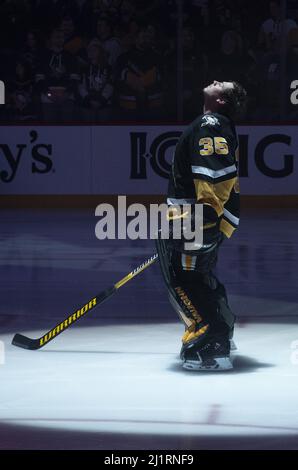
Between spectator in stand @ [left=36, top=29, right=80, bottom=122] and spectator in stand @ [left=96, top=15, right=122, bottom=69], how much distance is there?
46 centimetres

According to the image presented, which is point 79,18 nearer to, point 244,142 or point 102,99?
point 102,99

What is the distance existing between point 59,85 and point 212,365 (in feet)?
35.5

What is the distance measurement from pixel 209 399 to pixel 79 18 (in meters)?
11.8

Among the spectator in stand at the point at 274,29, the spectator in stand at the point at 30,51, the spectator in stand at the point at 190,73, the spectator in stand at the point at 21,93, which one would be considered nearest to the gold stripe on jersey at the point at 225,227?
the spectator in stand at the point at 190,73

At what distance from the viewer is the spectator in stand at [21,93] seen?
17.1 m

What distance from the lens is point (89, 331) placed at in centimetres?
809

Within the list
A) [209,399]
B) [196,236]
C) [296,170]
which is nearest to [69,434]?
[209,399]

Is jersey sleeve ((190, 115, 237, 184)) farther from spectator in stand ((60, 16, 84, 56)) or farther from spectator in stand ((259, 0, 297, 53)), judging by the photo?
spectator in stand ((60, 16, 84, 56))

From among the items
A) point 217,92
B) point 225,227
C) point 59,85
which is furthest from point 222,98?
point 59,85

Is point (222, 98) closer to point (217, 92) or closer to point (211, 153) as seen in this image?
point (217, 92)

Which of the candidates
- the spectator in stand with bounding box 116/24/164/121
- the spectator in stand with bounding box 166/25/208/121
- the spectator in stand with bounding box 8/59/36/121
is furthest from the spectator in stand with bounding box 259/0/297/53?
the spectator in stand with bounding box 8/59/36/121

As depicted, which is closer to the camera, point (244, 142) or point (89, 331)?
point (89, 331)

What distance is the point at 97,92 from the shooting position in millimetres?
17047

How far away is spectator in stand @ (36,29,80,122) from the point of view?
1708 centimetres
